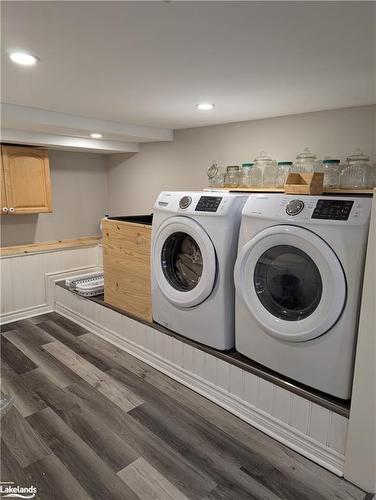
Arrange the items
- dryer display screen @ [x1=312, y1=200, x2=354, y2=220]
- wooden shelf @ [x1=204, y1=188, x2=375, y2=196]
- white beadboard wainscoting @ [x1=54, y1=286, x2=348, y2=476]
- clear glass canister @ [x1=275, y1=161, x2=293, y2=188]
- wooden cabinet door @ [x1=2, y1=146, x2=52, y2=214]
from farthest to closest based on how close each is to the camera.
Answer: wooden cabinet door @ [x1=2, y1=146, x2=52, y2=214], clear glass canister @ [x1=275, y1=161, x2=293, y2=188], wooden shelf @ [x1=204, y1=188, x2=375, y2=196], white beadboard wainscoting @ [x1=54, y1=286, x2=348, y2=476], dryer display screen @ [x1=312, y1=200, x2=354, y2=220]

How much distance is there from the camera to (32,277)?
3.71m

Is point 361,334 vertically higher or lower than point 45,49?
lower

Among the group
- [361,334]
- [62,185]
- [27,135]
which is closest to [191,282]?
[361,334]

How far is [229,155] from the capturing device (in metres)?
3.16

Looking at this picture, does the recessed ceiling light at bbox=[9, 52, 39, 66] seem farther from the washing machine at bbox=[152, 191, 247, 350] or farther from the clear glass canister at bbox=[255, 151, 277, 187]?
the clear glass canister at bbox=[255, 151, 277, 187]

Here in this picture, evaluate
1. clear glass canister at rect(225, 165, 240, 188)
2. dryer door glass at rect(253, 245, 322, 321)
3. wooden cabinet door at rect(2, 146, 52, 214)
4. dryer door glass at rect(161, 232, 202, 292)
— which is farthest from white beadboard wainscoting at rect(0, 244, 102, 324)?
dryer door glass at rect(253, 245, 322, 321)

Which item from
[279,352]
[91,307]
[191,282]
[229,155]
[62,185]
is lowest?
[91,307]

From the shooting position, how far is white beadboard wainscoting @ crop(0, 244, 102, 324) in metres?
3.52

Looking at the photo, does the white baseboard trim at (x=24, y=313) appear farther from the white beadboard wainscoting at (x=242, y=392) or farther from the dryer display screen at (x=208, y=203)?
the dryer display screen at (x=208, y=203)

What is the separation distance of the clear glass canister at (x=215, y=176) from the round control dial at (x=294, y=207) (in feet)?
4.51

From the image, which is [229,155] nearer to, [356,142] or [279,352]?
[356,142]

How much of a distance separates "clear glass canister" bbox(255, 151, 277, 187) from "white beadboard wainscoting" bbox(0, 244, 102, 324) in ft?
7.93

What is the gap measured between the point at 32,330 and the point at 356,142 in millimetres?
3297

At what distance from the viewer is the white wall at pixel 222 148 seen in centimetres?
241
